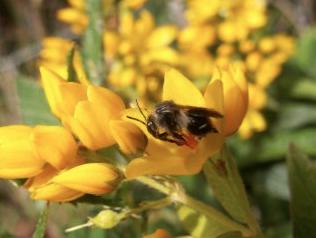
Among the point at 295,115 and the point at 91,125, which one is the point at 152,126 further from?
the point at 295,115

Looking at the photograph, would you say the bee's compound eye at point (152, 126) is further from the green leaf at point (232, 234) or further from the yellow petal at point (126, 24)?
the yellow petal at point (126, 24)

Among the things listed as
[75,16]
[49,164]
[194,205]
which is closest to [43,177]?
[49,164]

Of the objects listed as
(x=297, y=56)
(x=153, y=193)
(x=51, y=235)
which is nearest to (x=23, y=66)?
(x=51, y=235)

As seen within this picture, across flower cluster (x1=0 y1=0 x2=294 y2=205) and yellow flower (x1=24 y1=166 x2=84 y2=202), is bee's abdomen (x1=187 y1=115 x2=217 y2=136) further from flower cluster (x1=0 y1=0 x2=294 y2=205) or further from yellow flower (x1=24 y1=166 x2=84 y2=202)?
yellow flower (x1=24 y1=166 x2=84 y2=202)

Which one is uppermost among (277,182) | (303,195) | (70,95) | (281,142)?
(70,95)

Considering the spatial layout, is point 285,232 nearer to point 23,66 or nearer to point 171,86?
point 171,86

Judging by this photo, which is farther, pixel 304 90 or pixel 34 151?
pixel 304 90

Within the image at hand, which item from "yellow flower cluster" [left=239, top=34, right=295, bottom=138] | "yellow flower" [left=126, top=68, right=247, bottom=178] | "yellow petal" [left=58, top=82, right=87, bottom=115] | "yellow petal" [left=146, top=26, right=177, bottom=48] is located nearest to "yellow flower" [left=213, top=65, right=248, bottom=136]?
"yellow flower" [left=126, top=68, right=247, bottom=178]
